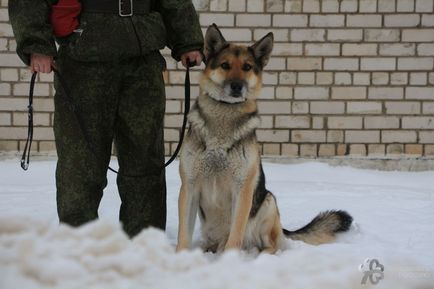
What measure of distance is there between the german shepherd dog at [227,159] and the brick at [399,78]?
290 centimetres

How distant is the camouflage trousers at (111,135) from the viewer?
8.54ft

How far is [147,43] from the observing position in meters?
2.61

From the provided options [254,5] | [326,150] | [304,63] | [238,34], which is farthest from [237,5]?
[326,150]

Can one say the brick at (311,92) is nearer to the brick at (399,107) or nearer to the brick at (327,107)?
the brick at (327,107)

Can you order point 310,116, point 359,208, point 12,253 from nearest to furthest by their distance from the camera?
point 12,253 → point 359,208 → point 310,116

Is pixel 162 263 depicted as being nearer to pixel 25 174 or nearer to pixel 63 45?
pixel 63 45

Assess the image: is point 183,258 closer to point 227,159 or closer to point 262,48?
point 227,159

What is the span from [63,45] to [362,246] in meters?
1.82

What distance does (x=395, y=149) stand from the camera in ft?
18.0

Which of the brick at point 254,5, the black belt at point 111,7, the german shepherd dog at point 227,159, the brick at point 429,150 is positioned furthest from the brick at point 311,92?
the black belt at point 111,7

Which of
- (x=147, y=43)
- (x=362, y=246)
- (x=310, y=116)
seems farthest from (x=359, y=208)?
(x=147, y=43)

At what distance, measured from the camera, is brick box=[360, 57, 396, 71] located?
5.42 m

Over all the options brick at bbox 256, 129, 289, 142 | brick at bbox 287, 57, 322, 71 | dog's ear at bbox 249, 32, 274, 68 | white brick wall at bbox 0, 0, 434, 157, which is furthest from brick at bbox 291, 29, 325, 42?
dog's ear at bbox 249, 32, 274, 68

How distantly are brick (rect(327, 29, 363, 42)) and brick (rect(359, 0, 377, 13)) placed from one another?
0.65ft
